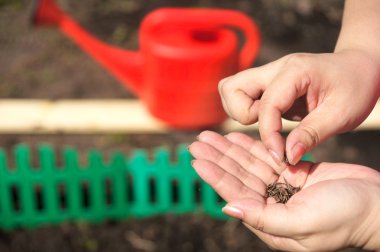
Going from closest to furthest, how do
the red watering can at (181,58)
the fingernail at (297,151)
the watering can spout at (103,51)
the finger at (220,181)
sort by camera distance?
the fingernail at (297,151), the finger at (220,181), the red watering can at (181,58), the watering can spout at (103,51)

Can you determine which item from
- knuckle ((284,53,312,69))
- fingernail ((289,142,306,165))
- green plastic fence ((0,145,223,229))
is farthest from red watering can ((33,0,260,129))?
fingernail ((289,142,306,165))

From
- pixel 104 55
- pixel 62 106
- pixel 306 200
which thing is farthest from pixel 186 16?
pixel 306 200

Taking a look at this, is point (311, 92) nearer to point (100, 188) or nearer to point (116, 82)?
point (100, 188)

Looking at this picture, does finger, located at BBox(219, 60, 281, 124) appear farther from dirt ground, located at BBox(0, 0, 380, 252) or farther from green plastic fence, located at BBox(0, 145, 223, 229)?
dirt ground, located at BBox(0, 0, 380, 252)

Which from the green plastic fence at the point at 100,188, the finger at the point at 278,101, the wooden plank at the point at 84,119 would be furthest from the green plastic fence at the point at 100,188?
the finger at the point at 278,101

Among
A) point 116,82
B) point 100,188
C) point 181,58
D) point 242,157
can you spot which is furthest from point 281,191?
point 116,82

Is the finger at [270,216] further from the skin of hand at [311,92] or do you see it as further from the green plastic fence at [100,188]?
the green plastic fence at [100,188]
